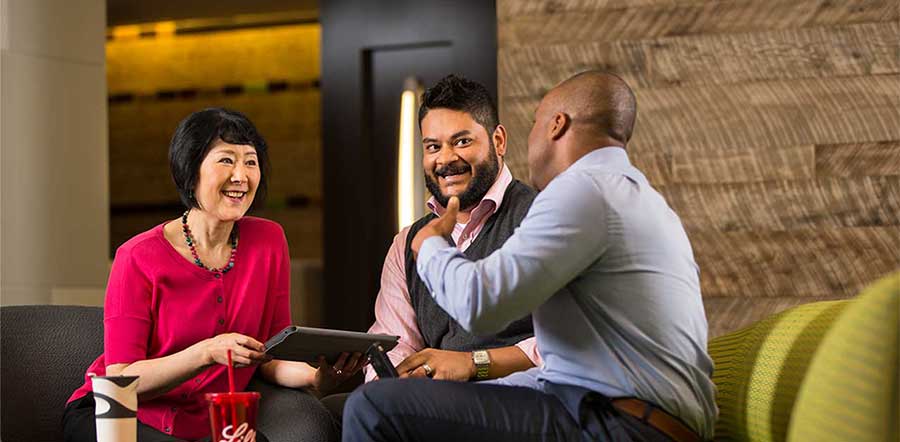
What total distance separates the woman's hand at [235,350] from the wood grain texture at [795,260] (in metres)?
2.13

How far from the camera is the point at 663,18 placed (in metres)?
4.22

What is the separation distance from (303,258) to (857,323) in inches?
266

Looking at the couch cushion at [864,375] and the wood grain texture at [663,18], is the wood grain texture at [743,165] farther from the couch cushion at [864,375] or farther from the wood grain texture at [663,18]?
the couch cushion at [864,375]

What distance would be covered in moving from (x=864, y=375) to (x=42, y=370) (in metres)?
1.98

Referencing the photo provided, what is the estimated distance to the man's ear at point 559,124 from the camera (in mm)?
2258

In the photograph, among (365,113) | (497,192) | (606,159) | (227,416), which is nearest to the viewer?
(227,416)

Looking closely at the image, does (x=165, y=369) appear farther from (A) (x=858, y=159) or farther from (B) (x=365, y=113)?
(B) (x=365, y=113)

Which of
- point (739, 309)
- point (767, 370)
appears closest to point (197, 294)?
point (767, 370)

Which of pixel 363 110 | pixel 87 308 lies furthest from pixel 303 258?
pixel 87 308

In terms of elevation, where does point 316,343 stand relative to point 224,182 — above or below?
below

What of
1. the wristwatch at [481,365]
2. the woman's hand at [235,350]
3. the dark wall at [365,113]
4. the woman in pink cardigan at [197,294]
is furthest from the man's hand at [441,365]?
the dark wall at [365,113]

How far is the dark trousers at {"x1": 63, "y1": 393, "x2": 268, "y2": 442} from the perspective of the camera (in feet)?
8.34

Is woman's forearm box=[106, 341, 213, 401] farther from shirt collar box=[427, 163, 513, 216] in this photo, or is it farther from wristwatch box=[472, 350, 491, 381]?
shirt collar box=[427, 163, 513, 216]

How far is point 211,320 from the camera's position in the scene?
2.70 meters
